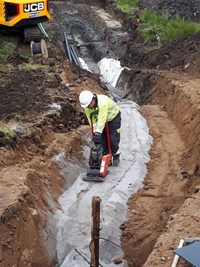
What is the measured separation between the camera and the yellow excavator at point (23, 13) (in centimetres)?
1586

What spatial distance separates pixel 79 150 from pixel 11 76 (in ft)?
13.9

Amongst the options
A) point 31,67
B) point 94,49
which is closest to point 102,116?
point 31,67

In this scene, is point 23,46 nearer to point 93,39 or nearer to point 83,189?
point 93,39

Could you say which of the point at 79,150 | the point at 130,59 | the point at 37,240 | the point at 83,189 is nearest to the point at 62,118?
the point at 79,150

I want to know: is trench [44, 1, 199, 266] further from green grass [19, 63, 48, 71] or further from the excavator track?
the excavator track

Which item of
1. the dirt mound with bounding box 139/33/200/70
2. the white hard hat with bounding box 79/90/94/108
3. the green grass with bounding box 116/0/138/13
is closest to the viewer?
the white hard hat with bounding box 79/90/94/108

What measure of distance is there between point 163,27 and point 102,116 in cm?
1092

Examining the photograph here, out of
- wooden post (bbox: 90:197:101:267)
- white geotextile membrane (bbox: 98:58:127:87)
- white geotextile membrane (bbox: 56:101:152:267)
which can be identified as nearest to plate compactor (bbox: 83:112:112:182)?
white geotextile membrane (bbox: 56:101:152:267)

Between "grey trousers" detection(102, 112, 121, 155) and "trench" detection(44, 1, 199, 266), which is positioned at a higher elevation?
"grey trousers" detection(102, 112, 121, 155)

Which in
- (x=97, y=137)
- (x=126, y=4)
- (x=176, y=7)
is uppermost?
(x=97, y=137)

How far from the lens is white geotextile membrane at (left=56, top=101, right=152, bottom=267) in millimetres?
7895

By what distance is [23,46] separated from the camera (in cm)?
1720

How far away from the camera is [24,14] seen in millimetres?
16094

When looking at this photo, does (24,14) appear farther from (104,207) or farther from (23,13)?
(104,207)
